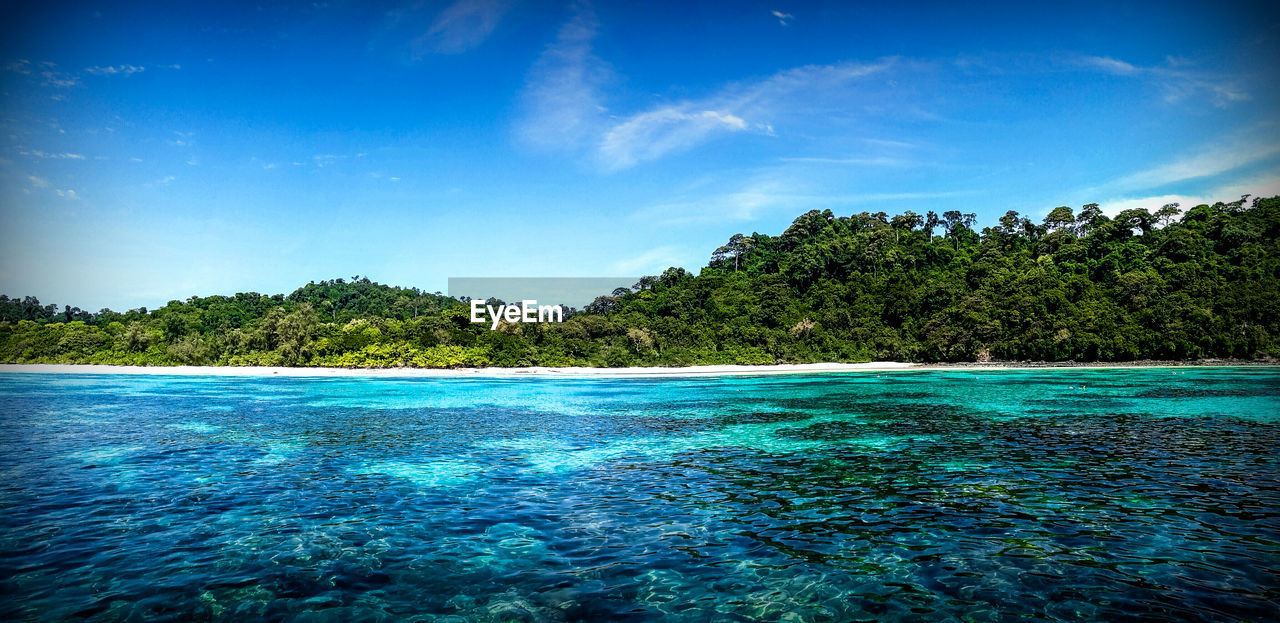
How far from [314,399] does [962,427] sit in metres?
37.4

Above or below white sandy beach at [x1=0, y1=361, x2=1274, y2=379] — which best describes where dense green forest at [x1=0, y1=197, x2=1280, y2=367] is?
above

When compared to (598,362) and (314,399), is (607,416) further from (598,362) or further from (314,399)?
(598,362)

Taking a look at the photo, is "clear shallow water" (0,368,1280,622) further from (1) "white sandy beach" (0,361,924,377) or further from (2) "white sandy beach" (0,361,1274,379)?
(1) "white sandy beach" (0,361,924,377)

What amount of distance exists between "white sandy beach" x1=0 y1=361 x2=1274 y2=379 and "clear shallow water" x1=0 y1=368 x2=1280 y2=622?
4084 cm

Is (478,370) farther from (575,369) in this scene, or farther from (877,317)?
(877,317)

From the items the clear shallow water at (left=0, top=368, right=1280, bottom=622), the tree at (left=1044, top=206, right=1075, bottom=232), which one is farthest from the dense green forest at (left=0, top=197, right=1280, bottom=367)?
the clear shallow water at (left=0, top=368, right=1280, bottom=622)

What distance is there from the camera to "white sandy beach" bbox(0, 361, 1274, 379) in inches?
2544

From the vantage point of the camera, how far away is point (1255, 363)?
195 ft

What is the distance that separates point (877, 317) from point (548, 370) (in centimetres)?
4355

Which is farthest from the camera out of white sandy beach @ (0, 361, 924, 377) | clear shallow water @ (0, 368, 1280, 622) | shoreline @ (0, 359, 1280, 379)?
white sandy beach @ (0, 361, 924, 377)

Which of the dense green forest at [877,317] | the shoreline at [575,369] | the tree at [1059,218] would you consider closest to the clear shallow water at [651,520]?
the shoreline at [575,369]

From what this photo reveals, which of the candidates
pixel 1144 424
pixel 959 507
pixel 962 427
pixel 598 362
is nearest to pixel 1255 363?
pixel 1144 424

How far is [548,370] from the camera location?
2726 inches

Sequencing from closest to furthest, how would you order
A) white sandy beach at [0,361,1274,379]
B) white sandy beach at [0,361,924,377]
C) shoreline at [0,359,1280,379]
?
1. shoreline at [0,359,1280,379]
2. white sandy beach at [0,361,1274,379]
3. white sandy beach at [0,361,924,377]
